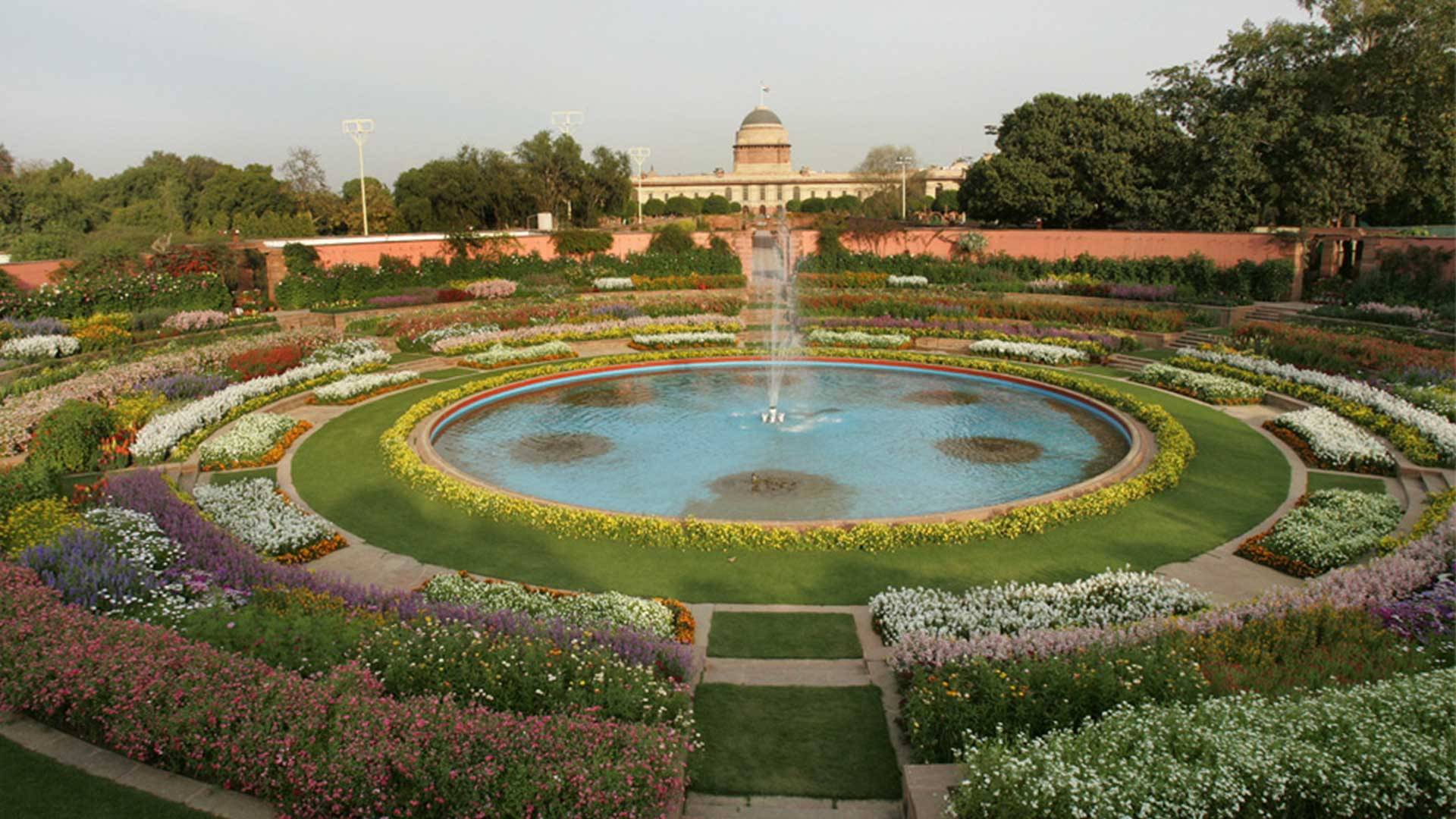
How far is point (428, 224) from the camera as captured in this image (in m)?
40.0

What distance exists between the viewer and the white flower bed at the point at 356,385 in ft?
56.4

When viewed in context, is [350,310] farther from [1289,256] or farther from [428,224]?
[1289,256]

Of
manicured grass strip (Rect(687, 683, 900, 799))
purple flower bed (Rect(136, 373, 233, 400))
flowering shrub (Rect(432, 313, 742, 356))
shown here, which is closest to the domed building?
flowering shrub (Rect(432, 313, 742, 356))

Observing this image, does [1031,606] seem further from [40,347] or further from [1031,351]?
[40,347]

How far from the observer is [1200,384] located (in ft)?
58.0

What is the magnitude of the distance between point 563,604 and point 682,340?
15.8 meters

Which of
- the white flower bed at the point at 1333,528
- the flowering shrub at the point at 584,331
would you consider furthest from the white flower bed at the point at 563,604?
the flowering shrub at the point at 584,331

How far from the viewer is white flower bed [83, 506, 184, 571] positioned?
8078 mm

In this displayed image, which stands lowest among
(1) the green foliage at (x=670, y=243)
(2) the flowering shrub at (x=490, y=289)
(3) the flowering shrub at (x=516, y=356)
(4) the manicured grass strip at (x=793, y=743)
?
(4) the manicured grass strip at (x=793, y=743)

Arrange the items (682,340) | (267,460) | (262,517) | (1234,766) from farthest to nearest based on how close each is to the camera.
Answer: (682,340), (267,460), (262,517), (1234,766)

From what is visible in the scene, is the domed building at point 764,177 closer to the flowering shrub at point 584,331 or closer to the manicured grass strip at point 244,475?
the flowering shrub at point 584,331

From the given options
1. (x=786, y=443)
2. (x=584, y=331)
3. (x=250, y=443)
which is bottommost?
(x=786, y=443)

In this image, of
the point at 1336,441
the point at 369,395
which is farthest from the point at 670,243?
the point at 1336,441

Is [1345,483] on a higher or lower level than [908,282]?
lower
